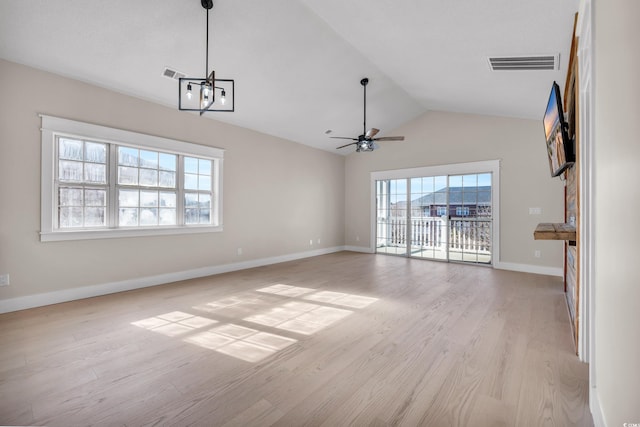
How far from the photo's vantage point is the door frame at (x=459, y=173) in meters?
6.06

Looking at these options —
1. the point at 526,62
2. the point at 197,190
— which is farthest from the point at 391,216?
the point at 197,190

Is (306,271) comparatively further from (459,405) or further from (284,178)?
(459,405)

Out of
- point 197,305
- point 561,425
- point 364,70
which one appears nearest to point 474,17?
point 364,70

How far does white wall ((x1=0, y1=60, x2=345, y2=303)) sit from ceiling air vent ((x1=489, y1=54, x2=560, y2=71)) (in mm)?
4432

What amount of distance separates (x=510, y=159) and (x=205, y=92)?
232 inches

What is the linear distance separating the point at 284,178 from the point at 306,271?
92.6 inches

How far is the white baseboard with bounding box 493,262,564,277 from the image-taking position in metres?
5.45

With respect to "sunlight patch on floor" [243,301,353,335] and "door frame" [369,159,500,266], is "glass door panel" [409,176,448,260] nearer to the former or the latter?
"door frame" [369,159,500,266]

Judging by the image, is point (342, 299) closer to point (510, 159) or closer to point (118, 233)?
point (118, 233)

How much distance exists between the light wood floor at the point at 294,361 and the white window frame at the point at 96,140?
35.9 inches

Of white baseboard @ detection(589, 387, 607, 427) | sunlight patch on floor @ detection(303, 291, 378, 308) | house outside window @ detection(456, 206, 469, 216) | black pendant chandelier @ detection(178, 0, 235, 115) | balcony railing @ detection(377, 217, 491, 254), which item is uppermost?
black pendant chandelier @ detection(178, 0, 235, 115)

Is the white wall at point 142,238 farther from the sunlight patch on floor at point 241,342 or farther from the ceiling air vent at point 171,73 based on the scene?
the sunlight patch on floor at point 241,342

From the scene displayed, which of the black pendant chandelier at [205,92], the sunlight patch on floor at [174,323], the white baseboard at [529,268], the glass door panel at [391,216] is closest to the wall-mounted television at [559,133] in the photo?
the black pendant chandelier at [205,92]

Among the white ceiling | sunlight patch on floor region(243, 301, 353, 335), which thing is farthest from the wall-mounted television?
sunlight patch on floor region(243, 301, 353, 335)
